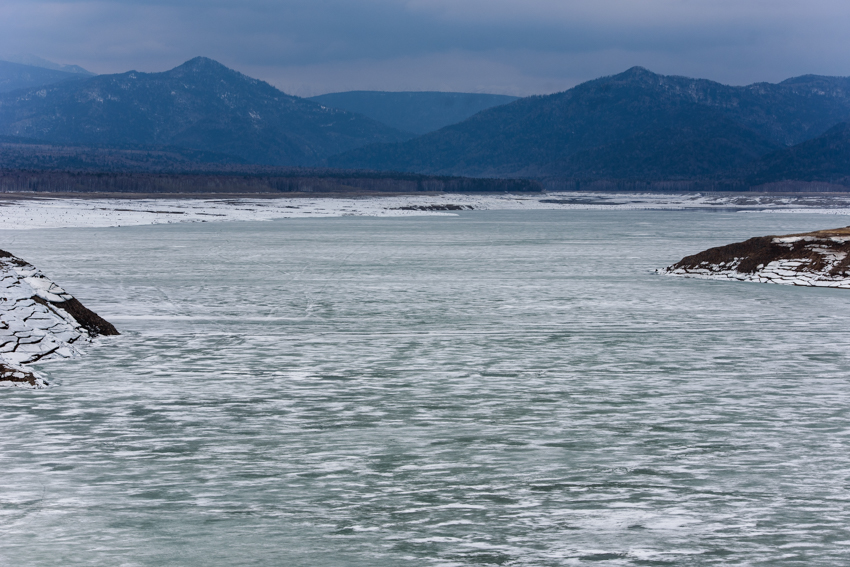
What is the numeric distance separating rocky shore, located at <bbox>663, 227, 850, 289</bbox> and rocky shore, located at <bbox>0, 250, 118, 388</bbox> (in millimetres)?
15544

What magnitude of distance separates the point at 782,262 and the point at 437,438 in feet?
58.6

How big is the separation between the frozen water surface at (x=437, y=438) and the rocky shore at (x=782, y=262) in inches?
190

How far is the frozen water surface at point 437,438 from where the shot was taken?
5863mm

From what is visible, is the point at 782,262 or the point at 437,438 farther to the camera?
the point at 782,262

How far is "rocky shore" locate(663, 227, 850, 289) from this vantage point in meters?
22.6

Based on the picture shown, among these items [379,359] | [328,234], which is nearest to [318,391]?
[379,359]

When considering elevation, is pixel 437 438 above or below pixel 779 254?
below

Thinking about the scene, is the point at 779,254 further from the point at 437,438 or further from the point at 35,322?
the point at 437,438

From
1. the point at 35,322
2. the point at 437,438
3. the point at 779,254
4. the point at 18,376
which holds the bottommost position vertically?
the point at 437,438

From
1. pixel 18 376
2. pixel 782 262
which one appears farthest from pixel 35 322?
pixel 782 262

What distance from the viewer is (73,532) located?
5.99 metres

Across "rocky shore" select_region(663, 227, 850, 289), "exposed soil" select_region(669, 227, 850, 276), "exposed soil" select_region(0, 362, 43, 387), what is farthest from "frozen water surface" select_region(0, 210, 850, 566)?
"exposed soil" select_region(669, 227, 850, 276)

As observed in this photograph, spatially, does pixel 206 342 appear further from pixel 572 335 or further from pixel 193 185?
pixel 193 185

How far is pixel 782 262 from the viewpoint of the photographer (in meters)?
23.8
